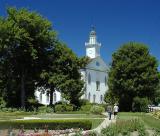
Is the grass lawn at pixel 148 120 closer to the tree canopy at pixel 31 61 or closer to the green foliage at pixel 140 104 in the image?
the green foliage at pixel 140 104

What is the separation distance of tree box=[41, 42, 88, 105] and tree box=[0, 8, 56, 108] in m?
1.23

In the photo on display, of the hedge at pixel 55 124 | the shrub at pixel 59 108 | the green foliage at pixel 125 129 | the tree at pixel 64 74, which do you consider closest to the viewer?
the green foliage at pixel 125 129

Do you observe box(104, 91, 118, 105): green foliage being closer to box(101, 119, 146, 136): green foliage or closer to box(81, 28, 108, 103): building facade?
box(81, 28, 108, 103): building facade

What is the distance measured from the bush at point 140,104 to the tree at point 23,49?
45.1 feet

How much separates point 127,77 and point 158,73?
15.9ft

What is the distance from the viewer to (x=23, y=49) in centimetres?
6091

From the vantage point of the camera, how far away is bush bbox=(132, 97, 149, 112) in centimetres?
6000

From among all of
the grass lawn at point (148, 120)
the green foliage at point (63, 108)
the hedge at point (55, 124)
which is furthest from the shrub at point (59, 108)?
the hedge at point (55, 124)

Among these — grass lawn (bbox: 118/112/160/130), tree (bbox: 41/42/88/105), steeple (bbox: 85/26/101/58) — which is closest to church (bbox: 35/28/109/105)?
steeple (bbox: 85/26/101/58)

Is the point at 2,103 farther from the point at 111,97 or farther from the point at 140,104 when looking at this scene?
the point at 140,104

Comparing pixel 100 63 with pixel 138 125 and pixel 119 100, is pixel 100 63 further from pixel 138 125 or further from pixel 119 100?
pixel 138 125

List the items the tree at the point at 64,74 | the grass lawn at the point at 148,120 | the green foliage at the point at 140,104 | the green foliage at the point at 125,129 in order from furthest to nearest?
the tree at the point at 64,74 → the green foliage at the point at 140,104 → the grass lawn at the point at 148,120 → the green foliage at the point at 125,129

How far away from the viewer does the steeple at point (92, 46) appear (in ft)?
337

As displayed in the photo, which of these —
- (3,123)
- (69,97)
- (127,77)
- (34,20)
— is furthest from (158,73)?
(3,123)
